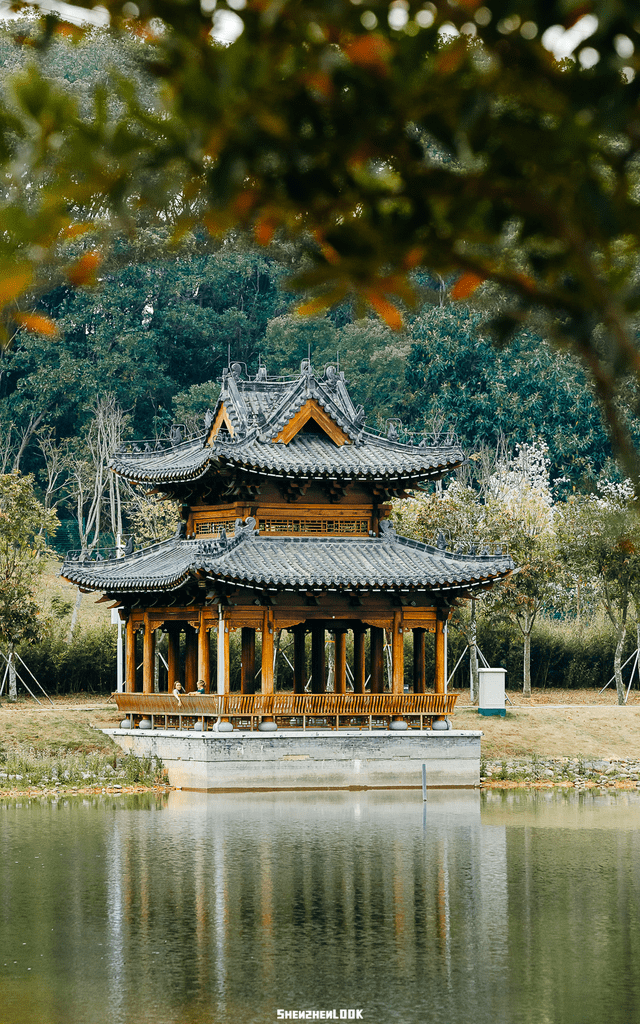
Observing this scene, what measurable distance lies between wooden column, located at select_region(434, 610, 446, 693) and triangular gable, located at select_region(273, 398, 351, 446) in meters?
4.32

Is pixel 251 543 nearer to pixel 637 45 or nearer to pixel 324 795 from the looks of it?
pixel 324 795

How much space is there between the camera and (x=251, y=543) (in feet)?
96.0

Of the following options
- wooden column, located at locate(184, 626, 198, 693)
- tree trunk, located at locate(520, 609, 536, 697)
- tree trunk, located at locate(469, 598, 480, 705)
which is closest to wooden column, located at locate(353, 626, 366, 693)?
wooden column, located at locate(184, 626, 198, 693)

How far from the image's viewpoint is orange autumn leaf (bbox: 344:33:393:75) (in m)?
3.12

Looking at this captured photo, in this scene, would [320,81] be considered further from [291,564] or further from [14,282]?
[291,564]

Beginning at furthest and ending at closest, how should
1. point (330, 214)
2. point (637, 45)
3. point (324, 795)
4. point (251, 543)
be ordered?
point (251, 543) < point (324, 795) < point (330, 214) < point (637, 45)

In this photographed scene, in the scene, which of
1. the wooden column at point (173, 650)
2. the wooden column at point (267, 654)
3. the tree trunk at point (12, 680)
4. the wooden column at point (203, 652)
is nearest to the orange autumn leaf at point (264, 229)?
the wooden column at point (267, 654)

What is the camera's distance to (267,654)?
28.4m

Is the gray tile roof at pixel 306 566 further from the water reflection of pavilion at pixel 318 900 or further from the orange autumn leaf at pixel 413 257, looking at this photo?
the orange autumn leaf at pixel 413 257

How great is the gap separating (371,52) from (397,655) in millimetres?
26459

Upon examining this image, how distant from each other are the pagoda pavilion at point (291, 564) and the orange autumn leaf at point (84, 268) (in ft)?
76.4

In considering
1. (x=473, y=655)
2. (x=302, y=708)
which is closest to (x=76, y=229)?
(x=302, y=708)

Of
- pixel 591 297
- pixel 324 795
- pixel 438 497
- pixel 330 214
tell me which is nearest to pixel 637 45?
pixel 591 297

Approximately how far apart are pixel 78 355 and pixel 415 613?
2843cm
